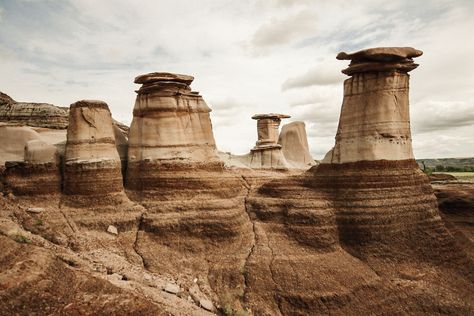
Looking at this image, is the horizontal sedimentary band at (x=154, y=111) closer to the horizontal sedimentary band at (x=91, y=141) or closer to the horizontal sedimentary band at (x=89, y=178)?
the horizontal sedimentary band at (x=91, y=141)

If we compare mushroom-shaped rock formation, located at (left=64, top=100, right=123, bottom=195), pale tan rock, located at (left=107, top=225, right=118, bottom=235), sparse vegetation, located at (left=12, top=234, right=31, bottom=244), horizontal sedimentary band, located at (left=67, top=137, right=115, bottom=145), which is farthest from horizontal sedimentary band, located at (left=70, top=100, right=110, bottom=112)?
sparse vegetation, located at (left=12, top=234, right=31, bottom=244)

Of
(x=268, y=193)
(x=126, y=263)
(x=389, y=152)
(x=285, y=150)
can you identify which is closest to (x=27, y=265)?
(x=126, y=263)

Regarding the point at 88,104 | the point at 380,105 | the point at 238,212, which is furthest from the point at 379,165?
the point at 88,104

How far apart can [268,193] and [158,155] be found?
6136 mm

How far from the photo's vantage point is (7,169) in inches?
730

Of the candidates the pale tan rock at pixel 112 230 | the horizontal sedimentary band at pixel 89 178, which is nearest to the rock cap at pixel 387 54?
the horizontal sedimentary band at pixel 89 178

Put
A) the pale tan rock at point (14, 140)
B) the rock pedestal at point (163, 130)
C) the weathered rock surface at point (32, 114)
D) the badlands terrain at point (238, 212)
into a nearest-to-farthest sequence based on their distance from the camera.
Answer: the badlands terrain at point (238, 212), the rock pedestal at point (163, 130), the pale tan rock at point (14, 140), the weathered rock surface at point (32, 114)

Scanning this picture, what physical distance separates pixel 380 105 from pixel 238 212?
8613mm

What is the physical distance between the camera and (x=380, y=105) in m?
19.1

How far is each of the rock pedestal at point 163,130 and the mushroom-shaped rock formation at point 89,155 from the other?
4.33 ft

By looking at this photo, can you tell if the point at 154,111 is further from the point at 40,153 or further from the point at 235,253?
the point at 235,253

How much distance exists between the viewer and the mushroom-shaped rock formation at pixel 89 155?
59.8 ft

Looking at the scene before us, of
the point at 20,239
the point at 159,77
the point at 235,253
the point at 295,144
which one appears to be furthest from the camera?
the point at 295,144

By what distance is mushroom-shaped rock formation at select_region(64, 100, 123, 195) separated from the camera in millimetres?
18234
